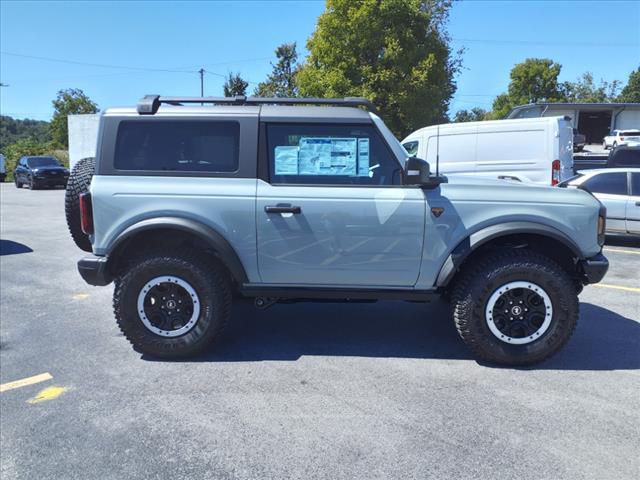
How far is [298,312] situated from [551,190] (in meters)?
2.75

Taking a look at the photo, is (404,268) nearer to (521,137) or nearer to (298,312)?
(298,312)

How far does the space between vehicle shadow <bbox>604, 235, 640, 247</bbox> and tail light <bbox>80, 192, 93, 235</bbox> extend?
908 cm

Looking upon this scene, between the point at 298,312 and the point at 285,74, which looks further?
the point at 285,74

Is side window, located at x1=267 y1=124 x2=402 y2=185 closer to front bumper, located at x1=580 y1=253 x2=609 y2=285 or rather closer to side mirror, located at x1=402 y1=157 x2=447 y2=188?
side mirror, located at x1=402 y1=157 x2=447 y2=188

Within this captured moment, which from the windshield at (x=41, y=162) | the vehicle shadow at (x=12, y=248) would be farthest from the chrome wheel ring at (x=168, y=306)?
the windshield at (x=41, y=162)

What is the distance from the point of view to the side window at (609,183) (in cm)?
894

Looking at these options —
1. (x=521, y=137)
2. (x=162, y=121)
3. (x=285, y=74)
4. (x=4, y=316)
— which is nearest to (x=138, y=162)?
(x=162, y=121)

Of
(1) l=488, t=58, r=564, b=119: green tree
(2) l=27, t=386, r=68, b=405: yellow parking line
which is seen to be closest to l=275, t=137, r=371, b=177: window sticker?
(2) l=27, t=386, r=68, b=405: yellow parking line

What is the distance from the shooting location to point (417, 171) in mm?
3693

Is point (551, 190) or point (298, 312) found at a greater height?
point (551, 190)

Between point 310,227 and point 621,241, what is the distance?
27.9 feet

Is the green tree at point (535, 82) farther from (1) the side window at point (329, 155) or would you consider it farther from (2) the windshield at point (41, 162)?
(1) the side window at point (329, 155)

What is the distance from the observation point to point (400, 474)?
100.0 inches

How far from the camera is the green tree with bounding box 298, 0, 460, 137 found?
18.8 meters
